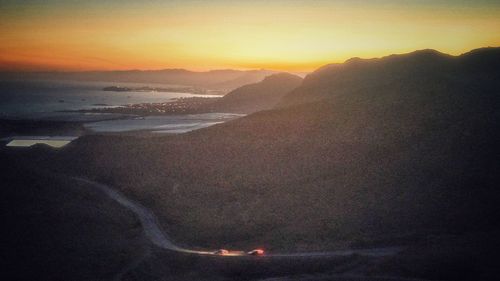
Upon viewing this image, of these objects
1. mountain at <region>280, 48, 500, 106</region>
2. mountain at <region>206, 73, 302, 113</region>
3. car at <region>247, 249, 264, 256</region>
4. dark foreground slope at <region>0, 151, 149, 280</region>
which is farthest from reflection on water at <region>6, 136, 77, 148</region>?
mountain at <region>206, 73, 302, 113</region>

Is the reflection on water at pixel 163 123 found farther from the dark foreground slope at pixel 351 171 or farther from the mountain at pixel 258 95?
the dark foreground slope at pixel 351 171

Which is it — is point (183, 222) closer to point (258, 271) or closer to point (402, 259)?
point (258, 271)

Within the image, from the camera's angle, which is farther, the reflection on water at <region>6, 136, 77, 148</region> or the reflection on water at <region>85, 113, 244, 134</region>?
the reflection on water at <region>85, 113, 244, 134</region>

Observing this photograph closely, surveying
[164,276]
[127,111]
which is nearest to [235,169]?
[164,276]

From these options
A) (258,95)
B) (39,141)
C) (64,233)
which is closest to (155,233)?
(64,233)

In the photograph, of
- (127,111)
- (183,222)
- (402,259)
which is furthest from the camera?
(127,111)

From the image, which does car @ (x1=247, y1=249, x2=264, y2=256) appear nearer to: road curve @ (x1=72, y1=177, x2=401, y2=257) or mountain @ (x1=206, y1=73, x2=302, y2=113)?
road curve @ (x1=72, y1=177, x2=401, y2=257)

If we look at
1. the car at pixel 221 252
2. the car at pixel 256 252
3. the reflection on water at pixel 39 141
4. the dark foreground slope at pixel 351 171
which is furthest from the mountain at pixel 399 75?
the reflection on water at pixel 39 141
